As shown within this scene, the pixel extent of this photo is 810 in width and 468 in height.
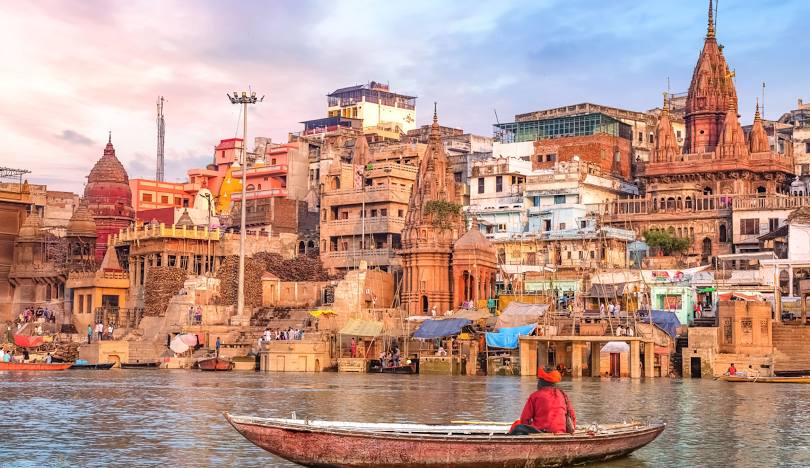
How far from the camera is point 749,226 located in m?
67.8

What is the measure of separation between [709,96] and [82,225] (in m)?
37.8

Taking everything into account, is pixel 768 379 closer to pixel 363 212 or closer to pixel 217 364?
pixel 217 364

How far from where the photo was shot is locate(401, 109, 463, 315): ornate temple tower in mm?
67562

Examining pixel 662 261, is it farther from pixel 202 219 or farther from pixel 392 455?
pixel 392 455

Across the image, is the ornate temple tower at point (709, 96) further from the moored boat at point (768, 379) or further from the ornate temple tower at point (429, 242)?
the moored boat at point (768, 379)

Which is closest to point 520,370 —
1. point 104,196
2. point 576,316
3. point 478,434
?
point 576,316

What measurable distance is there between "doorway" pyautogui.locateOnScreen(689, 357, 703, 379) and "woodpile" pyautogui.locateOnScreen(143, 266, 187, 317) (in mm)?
29186

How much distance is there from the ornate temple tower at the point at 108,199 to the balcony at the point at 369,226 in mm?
15852

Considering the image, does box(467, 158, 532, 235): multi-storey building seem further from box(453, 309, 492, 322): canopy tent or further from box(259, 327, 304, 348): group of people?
box(259, 327, 304, 348): group of people

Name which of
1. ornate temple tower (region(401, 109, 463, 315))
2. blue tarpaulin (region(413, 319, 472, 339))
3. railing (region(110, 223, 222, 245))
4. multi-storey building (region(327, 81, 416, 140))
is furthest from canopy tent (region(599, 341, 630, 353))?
multi-storey building (region(327, 81, 416, 140))

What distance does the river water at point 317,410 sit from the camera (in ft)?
87.2

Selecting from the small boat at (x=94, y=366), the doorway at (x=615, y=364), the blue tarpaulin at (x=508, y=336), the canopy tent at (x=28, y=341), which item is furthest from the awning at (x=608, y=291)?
the canopy tent at (x=28, y=341)

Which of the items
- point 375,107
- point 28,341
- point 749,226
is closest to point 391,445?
point 28,341

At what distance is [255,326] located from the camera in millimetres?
66312
